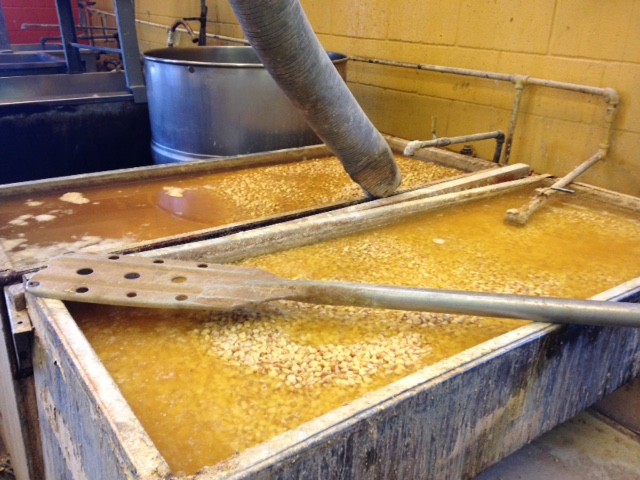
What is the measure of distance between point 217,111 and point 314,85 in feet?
3.29

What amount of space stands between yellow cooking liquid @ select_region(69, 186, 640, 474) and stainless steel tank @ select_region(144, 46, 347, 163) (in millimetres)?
937

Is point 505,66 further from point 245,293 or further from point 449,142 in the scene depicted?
point 245,293

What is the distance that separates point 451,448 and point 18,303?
99 centimetres

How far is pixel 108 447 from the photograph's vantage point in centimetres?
79

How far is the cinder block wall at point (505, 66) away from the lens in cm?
218

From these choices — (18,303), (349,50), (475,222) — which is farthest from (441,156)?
(18,303)

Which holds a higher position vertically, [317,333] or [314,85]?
[314,85]

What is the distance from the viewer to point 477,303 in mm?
1076

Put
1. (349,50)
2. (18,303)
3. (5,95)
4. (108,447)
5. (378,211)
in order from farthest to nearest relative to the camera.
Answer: (5,95) < (349,50) < (378,211) < (18,303) < (108,447)

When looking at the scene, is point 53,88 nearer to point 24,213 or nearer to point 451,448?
point 24,213

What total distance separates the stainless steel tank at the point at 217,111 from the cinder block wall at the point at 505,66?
0.64 m

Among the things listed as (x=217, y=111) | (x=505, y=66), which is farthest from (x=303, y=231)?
(x=505, y=66)

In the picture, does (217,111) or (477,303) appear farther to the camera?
(217,111)

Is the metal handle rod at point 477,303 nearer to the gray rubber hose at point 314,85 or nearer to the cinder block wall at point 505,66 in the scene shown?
the gray rubber hose at point 314,85
